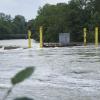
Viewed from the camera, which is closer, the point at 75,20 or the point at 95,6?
the point at 75,20

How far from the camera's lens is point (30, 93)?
10008mm

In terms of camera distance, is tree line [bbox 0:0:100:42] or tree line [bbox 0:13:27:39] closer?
tree line [bbox 0:0:100:42]

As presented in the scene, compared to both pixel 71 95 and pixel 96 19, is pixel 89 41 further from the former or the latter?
pixel 71 95

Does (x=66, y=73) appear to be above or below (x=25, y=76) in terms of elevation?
below

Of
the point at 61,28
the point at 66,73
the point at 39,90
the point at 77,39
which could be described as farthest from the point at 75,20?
the point at 39,90

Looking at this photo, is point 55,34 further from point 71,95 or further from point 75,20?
point 71,95

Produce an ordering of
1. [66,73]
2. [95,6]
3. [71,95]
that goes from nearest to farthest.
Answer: [71,95]
[66,73]
[95,6]

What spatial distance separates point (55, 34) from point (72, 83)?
40179 millimetres

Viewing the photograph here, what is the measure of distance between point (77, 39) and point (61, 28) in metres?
6.97

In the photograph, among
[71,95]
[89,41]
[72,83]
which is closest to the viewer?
[71,95]

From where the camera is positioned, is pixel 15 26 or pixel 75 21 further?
pixel 15 26

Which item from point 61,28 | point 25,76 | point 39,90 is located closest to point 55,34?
point 61,28

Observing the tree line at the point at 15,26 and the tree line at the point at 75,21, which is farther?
the tree line at the point at 15,26

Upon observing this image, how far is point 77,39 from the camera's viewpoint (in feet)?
152
